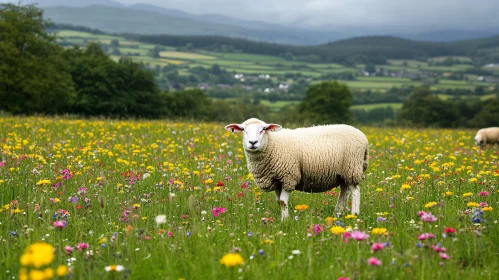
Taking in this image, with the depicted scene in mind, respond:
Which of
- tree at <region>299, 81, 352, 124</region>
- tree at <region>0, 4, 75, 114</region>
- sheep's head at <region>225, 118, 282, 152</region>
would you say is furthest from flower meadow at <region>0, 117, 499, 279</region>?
tree at <region>299, 81, 352, 124</region>

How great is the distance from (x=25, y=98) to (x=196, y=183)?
35505mm

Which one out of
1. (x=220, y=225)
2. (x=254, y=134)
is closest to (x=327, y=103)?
(x=254, y=134)

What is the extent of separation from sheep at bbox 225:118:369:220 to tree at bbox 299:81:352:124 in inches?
2314

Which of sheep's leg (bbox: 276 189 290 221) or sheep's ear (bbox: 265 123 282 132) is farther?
sheep's ear (bbox: 265 123 282 132)

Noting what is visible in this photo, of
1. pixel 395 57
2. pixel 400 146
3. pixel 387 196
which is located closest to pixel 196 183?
pixel 387 196

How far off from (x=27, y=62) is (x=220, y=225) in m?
36.8

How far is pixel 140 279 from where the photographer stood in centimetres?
406

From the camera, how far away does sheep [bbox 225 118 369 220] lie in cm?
714

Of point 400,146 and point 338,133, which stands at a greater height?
point 338,133

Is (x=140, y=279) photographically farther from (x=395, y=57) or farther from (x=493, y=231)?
(x=395, y=57)

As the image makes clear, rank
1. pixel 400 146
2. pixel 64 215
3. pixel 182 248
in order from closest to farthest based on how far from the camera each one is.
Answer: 1. pixel 182 248
2. pixel 64 215
3. pixel 400 146

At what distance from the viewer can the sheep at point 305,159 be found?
714cm

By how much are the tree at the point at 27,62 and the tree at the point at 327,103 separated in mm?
34953

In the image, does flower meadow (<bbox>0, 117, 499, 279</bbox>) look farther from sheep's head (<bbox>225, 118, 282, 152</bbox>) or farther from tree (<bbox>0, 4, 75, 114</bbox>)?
tree (<bbox>0, 4, 75, 114</bbox>)
